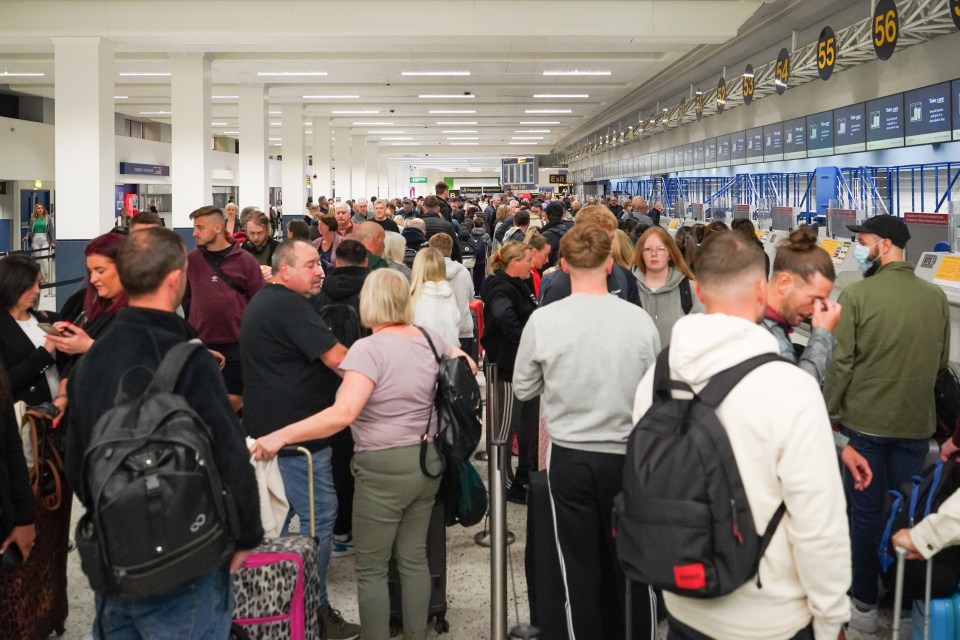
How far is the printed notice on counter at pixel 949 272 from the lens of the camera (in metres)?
6.16

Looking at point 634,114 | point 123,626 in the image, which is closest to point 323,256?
point 123,626

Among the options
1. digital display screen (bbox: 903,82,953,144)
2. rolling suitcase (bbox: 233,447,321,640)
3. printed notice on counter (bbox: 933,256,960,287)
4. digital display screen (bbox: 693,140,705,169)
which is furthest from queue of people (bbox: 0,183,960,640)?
digital display screen (bbox: 693,140,705,169)

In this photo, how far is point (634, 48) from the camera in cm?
1452

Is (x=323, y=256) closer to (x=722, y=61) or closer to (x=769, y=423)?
(x=769, y=423)

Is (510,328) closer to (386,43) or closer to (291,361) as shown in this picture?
(291,361)

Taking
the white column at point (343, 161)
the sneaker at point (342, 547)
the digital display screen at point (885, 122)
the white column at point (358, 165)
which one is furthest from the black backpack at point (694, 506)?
the white column at point (358, 165)

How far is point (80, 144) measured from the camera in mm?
12641

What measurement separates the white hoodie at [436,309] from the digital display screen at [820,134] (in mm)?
9246

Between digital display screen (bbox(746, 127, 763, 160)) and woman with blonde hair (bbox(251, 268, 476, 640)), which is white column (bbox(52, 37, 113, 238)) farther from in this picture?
woman with blonde hair (bbox(251, 268, 476, 640))

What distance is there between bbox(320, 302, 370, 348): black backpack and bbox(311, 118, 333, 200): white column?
23068 millimetres

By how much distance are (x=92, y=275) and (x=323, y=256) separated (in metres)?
4.72

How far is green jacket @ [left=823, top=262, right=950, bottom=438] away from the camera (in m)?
3.70

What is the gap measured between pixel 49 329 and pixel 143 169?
21326 mm

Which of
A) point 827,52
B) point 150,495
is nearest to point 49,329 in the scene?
point 150,495
